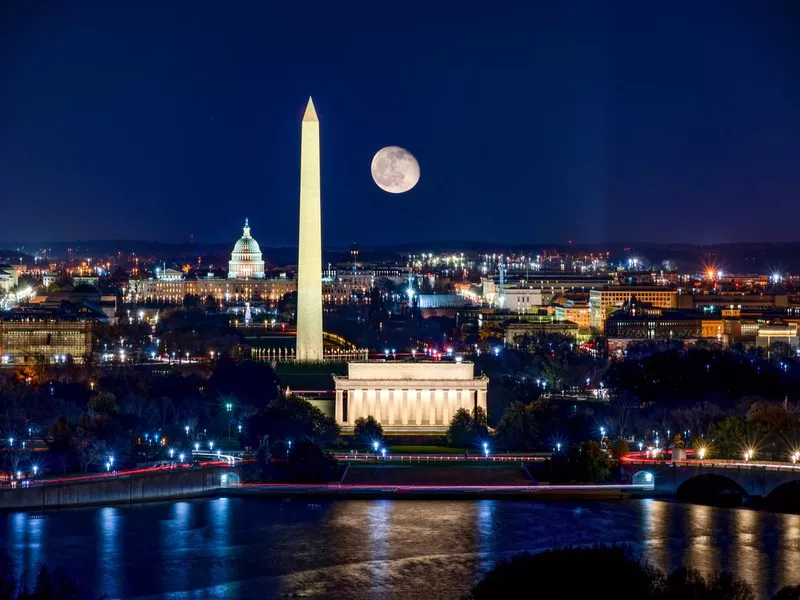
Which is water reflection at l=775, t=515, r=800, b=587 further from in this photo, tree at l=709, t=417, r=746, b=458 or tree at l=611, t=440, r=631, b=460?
tree at l=611, t=440, r=631, b=460

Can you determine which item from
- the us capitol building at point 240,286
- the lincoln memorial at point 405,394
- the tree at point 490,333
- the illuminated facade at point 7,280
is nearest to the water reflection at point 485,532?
the lincoln memorial at point 405,394

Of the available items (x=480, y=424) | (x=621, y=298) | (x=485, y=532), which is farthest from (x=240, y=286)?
(x=485, y=532)

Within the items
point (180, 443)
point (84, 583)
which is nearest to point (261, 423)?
point (180, 443)

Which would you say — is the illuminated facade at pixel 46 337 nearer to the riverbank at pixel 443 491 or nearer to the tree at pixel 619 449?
the riverbank at pixel 443 491

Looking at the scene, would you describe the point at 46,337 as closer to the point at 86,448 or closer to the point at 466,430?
the point at 466,430

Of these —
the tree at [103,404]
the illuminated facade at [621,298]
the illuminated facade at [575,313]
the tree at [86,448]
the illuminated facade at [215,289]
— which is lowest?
the tree at [86,448]

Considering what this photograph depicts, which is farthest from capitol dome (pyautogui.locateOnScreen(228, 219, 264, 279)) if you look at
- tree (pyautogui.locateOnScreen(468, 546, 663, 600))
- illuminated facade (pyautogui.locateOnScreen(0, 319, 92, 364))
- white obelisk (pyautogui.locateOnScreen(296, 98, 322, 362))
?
tree (pyautogui.locateOnScreen(468, 546, 663, 600))
